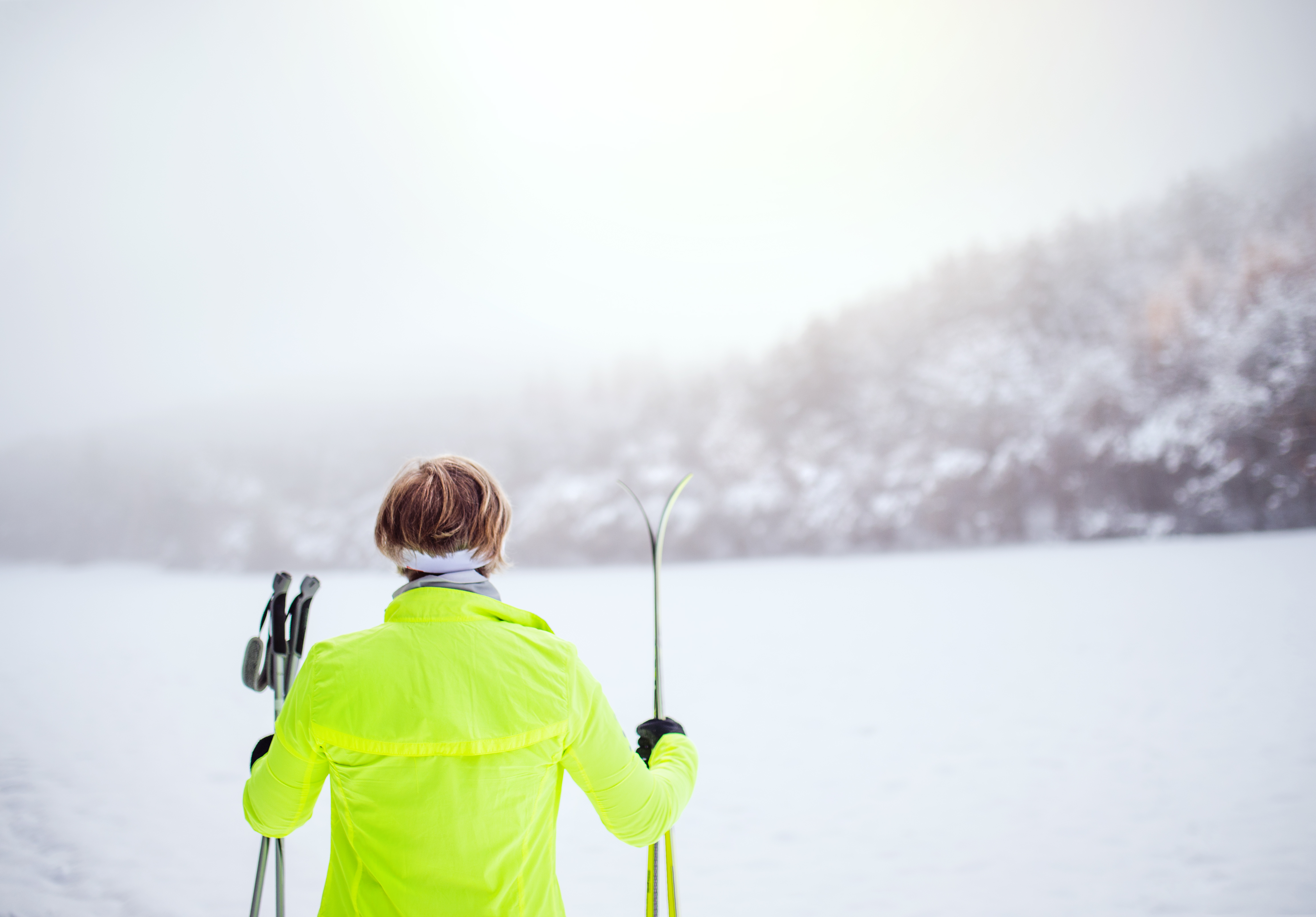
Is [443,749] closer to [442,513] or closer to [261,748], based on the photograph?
[442,513]

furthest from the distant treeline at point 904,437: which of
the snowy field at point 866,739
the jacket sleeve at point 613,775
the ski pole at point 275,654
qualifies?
the jacket sleeve at point 613,775

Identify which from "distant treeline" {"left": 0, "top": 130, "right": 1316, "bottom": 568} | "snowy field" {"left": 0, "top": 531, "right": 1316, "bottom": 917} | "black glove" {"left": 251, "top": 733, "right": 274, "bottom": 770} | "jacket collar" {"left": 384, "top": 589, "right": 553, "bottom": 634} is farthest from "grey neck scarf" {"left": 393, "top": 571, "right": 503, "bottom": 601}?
"distant treeline" {"left": 0, "top": 130, "right": 1316, "bottom": 568}

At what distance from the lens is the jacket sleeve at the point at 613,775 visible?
51 cm

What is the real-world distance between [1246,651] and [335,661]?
436cm

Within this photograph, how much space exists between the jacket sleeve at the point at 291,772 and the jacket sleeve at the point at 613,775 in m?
0.20

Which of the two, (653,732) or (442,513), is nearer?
(442,513)

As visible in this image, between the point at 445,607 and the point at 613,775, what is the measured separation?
201mm

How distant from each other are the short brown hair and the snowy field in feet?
5.42

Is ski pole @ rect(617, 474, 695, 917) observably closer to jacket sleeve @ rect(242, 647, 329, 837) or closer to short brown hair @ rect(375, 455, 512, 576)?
short brown hair @ rect(375, 455, 512, 576)

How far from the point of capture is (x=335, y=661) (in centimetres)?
47

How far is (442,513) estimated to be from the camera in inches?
21.0

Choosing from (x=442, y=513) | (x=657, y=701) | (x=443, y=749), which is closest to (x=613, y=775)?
(x=443, y=749)

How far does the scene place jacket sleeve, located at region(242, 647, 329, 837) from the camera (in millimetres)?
482

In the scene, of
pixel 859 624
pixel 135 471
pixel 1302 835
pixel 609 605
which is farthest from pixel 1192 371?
pixel 135 471
